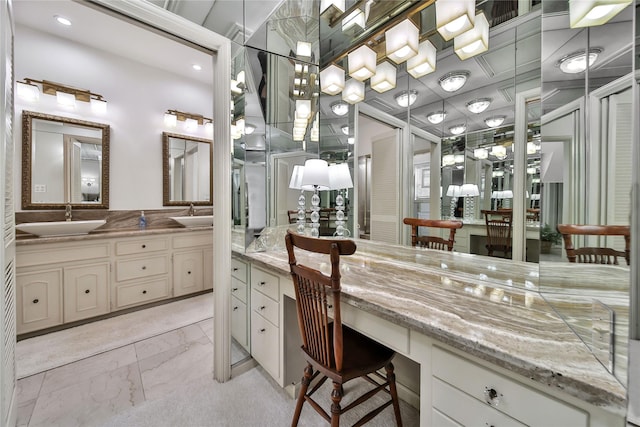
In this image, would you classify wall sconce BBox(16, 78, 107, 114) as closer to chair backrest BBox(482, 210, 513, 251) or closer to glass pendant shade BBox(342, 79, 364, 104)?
glass pendant shade BBox(342, 79, 364, 104)

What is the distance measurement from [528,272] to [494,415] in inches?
28.3

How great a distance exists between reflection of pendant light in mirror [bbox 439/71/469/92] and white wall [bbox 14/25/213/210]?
314cm

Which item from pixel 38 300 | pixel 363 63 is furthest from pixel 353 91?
pixel 38 300

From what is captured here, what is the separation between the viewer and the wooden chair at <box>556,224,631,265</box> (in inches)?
24.7

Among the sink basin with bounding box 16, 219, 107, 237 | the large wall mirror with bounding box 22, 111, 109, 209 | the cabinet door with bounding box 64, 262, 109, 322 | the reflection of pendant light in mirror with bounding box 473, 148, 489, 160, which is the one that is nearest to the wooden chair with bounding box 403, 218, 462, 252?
the reflection of pendant light in mirror with bounding box 473, 148, 489, 160

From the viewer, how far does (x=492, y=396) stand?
70 centimetres

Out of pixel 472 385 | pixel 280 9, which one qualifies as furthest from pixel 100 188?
pixel 472 385

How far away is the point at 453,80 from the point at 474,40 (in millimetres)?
192

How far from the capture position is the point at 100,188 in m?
2.89

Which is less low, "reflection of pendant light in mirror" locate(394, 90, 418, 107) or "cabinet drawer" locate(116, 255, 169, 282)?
"reflection of pendant light in mirror" locate(394, 90, 418, 107)

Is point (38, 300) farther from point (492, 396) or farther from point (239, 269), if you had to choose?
point (492, 396)

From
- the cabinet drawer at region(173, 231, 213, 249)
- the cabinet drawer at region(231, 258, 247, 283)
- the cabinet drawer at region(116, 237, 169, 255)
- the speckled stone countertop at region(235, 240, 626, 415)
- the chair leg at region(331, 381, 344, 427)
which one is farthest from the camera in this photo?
the cabinet drawer at region(173, 231, 213, 249)

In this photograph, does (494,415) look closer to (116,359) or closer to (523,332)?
(523,332)

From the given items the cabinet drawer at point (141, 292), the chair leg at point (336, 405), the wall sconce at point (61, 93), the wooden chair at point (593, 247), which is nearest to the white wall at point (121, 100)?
the wall sconce at point (61, 93)
